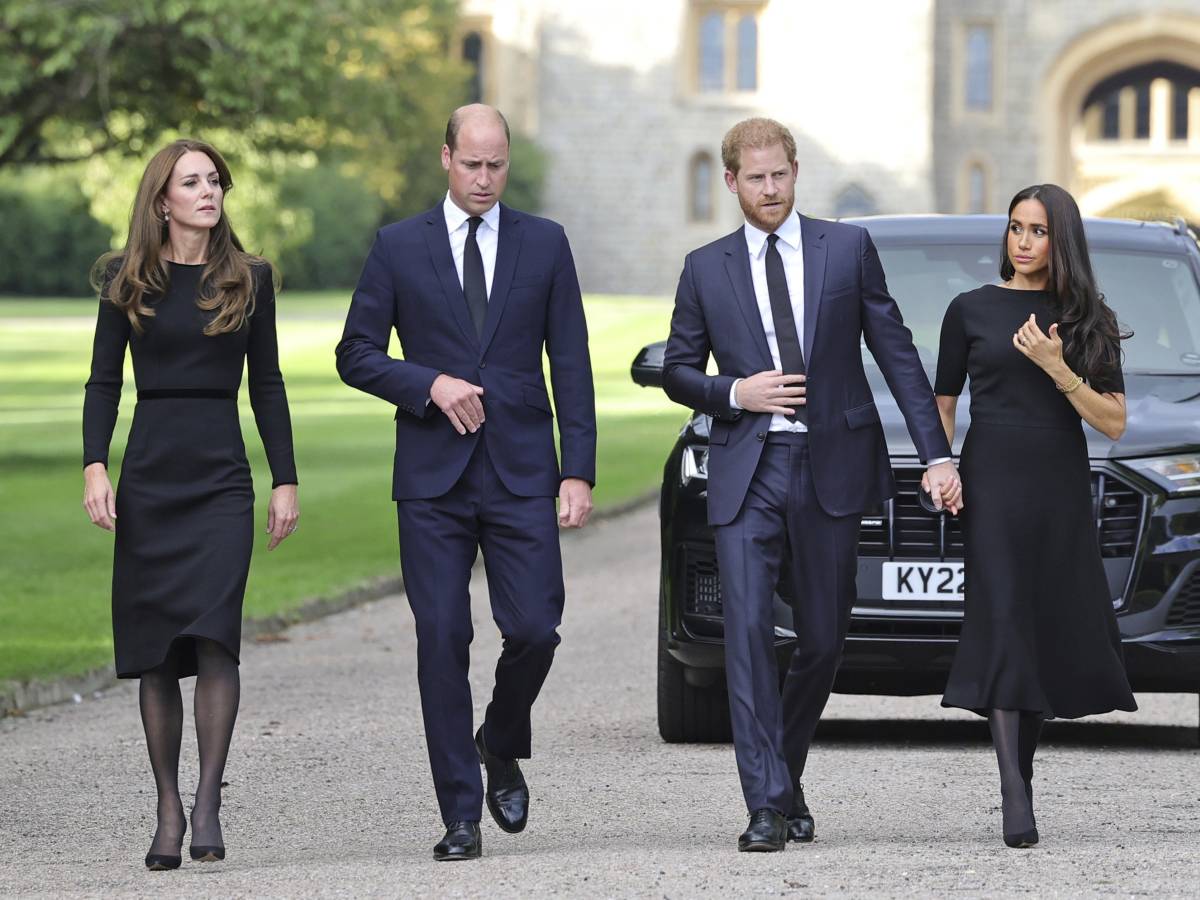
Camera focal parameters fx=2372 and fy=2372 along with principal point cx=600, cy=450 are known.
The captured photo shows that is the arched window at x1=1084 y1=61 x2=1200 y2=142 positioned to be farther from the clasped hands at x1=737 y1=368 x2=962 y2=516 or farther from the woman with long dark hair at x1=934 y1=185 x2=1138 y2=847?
the clasped hands at x1=737 y1=368 x2=962 y2=516

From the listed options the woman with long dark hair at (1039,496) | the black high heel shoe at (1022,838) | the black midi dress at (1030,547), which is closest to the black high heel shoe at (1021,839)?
the black high heel shoe at (1022,838)

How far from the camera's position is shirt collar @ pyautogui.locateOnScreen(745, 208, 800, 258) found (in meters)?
6.26

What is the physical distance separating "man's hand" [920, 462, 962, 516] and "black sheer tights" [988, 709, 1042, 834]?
1.84 feet

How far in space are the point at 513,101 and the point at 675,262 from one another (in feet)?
22.1

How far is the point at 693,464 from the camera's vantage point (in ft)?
25.6

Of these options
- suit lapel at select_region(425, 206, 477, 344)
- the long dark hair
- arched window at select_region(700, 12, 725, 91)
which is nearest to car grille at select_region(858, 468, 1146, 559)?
the long dark hair

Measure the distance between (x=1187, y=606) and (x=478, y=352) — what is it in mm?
2756

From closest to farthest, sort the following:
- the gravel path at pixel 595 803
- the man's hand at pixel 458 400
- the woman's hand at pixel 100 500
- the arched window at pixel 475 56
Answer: the gravel path at pixel 595 803 → the man's hand at pixel 458 400 → the woman's hand at pixel 100 500 → the arched window at pixel 475 56

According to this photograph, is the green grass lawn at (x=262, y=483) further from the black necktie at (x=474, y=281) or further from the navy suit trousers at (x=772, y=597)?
the navy suit trousers at (x=772, y=597)

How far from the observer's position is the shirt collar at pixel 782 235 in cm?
626

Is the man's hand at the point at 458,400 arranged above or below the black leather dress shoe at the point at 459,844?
above

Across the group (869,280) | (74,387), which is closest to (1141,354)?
(869,280)

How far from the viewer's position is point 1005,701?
6191 mm

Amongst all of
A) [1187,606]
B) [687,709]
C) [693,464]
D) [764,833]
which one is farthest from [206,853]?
[1187,606]
